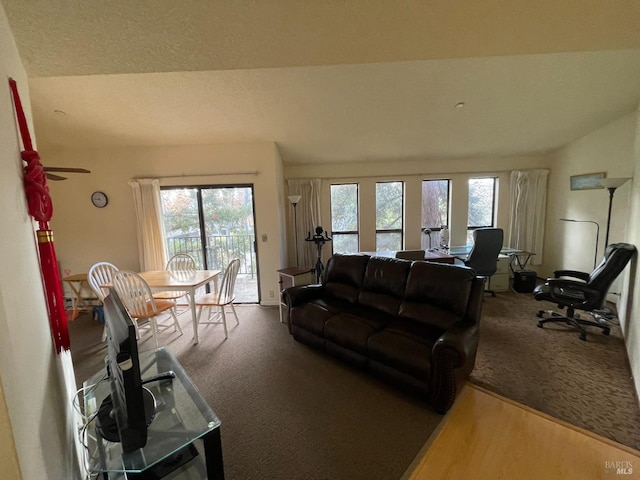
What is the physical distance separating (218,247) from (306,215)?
69.8 inches

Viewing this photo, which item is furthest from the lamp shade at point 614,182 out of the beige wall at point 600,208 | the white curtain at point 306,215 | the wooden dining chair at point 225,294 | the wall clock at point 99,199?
the wall clock at point 99,199

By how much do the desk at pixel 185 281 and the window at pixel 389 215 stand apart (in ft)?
10.9

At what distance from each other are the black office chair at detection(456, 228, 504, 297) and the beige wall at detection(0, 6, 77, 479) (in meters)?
4.51

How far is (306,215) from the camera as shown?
5.17m

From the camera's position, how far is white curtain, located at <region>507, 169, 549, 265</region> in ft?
15.9

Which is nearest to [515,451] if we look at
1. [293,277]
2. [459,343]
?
[459,343]

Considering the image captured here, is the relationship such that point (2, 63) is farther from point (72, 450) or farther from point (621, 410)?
point (621, 410)

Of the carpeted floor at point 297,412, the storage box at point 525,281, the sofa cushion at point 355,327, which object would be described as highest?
the sofa cushion at point 355,327

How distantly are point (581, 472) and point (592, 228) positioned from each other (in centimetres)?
388

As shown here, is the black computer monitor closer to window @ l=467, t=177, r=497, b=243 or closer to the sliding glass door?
the sliding glass door

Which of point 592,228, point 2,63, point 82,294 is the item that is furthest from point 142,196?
point 592,228

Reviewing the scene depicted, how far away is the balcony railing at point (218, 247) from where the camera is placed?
14.0ft

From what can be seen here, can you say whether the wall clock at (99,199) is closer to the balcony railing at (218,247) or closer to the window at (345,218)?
the balcony railing at (218,247)

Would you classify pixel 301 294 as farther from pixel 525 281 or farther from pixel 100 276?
pixel 525 281
